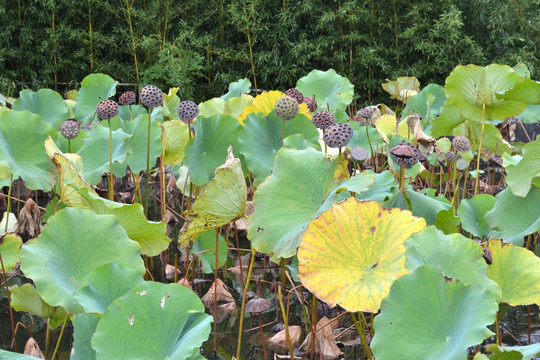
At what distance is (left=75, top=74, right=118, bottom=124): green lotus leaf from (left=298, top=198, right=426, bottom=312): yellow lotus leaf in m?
1.33

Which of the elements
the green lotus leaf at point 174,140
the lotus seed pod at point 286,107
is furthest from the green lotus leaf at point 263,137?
the green lotus leaf at point 174,140

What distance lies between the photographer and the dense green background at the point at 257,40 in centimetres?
417

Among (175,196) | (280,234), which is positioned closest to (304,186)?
(280,234)

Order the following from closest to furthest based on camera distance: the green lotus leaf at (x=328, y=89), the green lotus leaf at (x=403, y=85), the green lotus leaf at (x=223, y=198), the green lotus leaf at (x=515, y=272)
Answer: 1. the green lotus leaf at (x=515, y=272)
2. the green lotus leaf at (x=223, y=198)
3. the green lotus leaf at (x=328, y=89)
4. the green lotus leaf at (x=403, y=85)

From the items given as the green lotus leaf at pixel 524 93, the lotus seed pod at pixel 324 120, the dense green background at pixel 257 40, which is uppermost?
the green lotus leaf at pixel 524 93

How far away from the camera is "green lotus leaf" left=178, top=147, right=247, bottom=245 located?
1043 millimetres

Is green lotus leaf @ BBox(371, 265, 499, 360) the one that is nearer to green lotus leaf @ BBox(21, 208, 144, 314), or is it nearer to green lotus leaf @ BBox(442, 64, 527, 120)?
green lotus leaf @ BBox(21, 208, 144, 314)

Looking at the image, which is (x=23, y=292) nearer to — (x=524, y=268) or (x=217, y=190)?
(x=217, y=190)

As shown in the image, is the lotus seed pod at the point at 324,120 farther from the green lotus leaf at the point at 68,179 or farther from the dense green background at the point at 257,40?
the dense green background at the point at 257,40

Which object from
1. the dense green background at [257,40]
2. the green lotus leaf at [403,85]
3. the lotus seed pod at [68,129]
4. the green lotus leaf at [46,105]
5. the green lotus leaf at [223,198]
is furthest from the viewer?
the dense green background at [257,40]

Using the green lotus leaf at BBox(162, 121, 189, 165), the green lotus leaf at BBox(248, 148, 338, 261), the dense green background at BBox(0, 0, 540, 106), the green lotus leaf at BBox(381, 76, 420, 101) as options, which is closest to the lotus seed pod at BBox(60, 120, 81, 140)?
the green lotus leaf at BBox(162, 121, 189, 165)

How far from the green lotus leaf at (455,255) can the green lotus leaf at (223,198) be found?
35cm

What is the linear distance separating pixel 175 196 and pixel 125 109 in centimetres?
36

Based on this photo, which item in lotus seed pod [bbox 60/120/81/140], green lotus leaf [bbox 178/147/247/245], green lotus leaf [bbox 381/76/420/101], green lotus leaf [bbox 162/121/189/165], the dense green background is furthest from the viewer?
the dense green background
